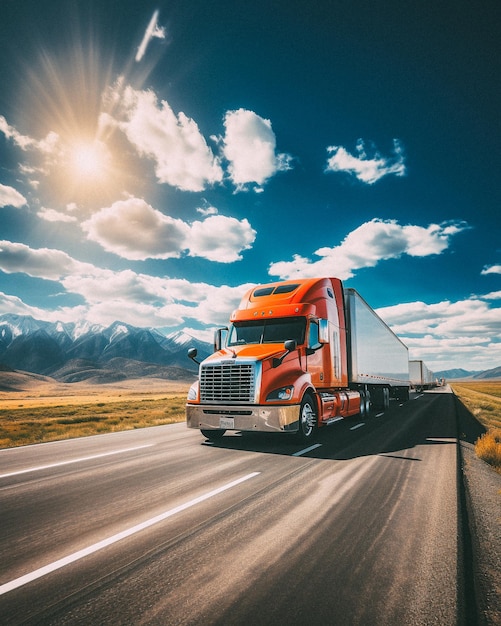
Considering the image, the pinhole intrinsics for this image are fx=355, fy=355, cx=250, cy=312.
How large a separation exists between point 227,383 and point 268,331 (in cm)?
207

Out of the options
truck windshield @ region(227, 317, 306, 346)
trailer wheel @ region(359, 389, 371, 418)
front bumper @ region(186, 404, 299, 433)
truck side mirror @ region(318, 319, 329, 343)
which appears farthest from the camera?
trailer wheel @ region(359, 389, 371, 418)

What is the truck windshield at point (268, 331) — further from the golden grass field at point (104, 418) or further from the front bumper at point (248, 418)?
the golden grass field at point (104, 418)

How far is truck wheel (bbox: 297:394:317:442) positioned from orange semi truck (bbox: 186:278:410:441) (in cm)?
2

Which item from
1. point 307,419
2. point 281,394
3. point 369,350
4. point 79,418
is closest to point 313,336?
point 307,419

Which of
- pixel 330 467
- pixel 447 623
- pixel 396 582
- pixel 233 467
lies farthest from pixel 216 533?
pixel 330 467

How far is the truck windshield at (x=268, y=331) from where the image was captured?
9.31m

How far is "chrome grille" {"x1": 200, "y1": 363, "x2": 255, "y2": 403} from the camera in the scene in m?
7.92

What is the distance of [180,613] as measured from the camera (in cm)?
231

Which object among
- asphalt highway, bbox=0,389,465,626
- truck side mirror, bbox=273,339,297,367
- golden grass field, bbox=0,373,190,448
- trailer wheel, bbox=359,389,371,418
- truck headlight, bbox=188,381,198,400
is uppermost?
truck side mirror, bbox=273,339,297,367

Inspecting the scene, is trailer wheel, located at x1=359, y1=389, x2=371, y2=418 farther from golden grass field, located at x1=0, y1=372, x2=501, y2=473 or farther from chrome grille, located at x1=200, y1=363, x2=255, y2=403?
chrome grille, located at x1=200, y1=363, x2=255, y2=403

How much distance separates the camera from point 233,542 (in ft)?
11.0

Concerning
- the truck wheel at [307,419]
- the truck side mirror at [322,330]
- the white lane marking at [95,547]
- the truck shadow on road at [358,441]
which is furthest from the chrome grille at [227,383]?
the white lane marking at [95,547]

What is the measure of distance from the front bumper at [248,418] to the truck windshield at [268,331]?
2001mm

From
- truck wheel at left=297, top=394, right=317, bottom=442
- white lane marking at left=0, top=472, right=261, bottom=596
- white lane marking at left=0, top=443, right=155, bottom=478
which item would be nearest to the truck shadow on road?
truck wheel at left=297, top=394, right=317, bottom=442
